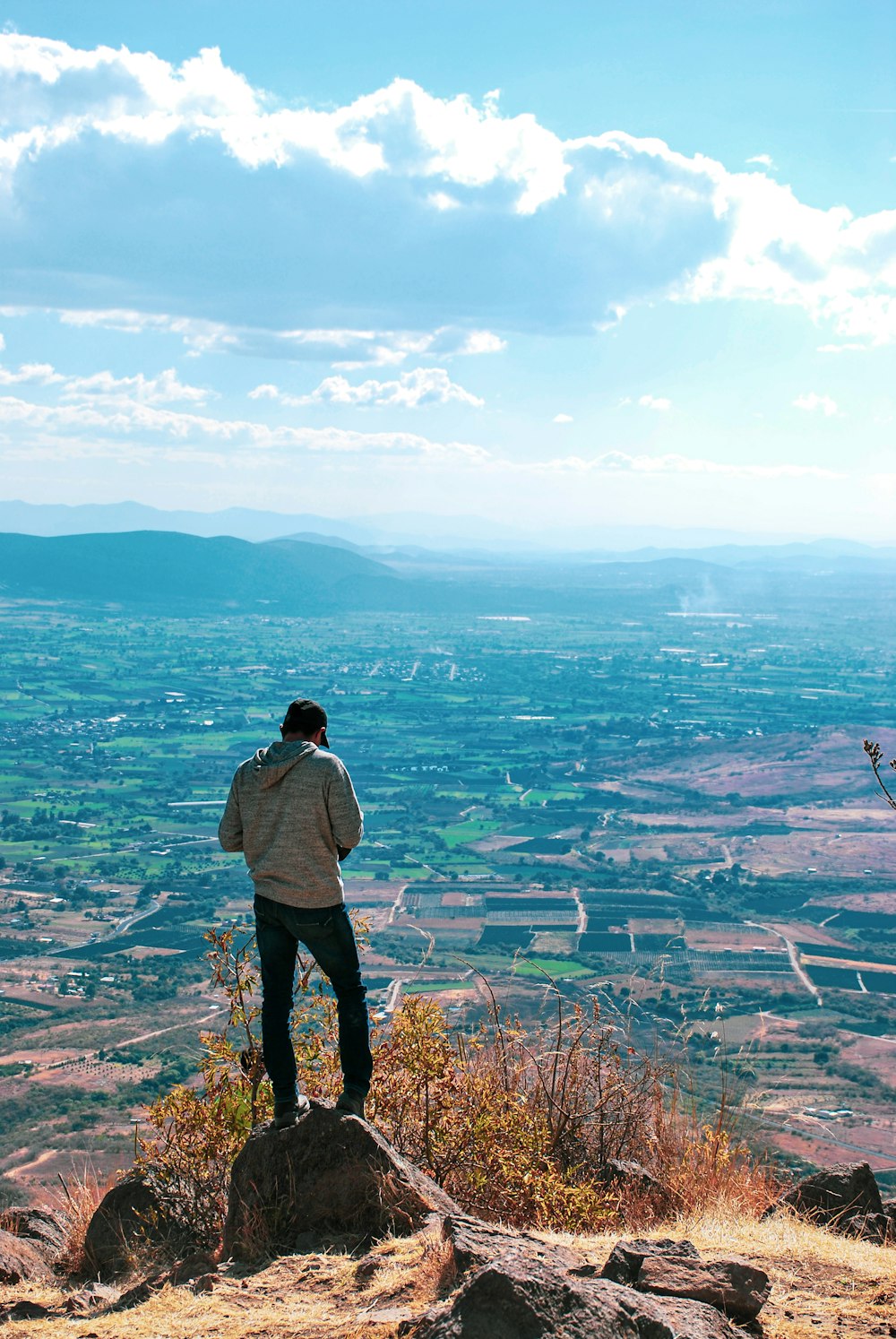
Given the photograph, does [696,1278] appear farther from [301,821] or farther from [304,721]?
[304,721]

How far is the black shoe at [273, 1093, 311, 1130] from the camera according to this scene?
4.36 metres

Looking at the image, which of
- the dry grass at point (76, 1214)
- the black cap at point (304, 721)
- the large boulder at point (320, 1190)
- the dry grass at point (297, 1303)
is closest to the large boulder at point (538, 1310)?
the dry grass at point (297, 1303)

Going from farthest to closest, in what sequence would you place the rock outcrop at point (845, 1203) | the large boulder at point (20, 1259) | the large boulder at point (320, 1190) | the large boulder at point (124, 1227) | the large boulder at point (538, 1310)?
the rock outcrop at point (845, 1203), the large boulder at point (124, 1227), the large boulder at point (20, 1259), the large boulder at point (320, 1190), the large boulder at point (538, 1310)

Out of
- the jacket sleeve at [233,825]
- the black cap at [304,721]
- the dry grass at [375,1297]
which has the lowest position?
the dry grass at [375,1297]

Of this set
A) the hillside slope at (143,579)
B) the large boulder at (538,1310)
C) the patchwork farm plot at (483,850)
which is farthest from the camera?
the hillside slope at (143,579)

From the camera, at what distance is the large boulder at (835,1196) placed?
16.7 ft

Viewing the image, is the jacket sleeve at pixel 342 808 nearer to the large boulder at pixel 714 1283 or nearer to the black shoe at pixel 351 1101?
the black shoe at pixel 351 1101

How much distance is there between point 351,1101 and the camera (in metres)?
4.47

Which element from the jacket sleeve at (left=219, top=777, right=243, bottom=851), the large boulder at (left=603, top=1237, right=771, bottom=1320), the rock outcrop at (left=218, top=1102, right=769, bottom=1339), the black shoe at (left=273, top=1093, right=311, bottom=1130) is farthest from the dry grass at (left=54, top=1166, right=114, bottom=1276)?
the large boulder at (left=603, top=1237, right=771, bottom=1320)

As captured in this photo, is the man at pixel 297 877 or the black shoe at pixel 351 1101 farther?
the black shoe at pixel 351 1101

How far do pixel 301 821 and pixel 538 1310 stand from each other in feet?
6.12

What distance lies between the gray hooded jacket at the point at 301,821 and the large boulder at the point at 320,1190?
860 mm

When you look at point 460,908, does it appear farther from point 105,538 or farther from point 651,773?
point 105,538

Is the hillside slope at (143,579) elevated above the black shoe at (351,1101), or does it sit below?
above
